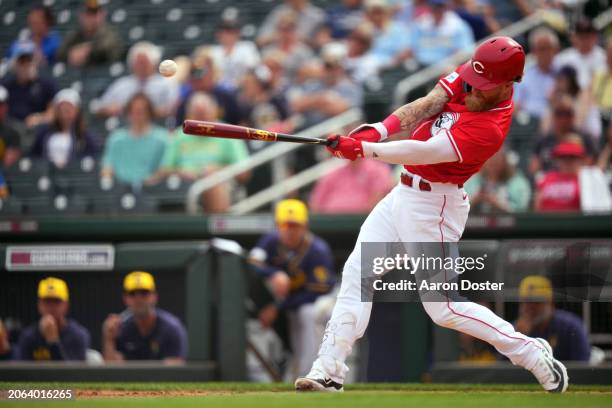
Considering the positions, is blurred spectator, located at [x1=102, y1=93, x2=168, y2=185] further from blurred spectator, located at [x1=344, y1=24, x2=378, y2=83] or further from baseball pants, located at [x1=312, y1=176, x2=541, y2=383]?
baseball pants, located at [x1=312, y1=176, x2=541, y2=383]

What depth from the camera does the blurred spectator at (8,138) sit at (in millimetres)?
10617

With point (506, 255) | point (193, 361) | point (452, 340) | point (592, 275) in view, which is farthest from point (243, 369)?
point (592, 275)

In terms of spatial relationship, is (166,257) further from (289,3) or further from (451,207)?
(289,3)

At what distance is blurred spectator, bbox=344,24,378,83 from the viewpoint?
10.8m

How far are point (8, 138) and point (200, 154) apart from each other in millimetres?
2261

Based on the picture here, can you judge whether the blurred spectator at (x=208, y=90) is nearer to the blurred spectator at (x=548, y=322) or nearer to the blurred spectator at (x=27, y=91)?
the blurred spectator at (x=27, y=91)

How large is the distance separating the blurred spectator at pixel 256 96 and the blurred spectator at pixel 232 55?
12.7 inches

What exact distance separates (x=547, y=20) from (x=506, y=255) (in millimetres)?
4267

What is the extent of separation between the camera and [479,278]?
6324 millimetres

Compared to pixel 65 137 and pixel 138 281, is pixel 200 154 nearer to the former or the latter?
pixel 65 137

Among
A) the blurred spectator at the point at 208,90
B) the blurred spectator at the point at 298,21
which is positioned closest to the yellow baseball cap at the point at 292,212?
the blurred spectator at the point at 208,90

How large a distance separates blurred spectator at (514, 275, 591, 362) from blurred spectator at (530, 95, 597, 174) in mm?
2029

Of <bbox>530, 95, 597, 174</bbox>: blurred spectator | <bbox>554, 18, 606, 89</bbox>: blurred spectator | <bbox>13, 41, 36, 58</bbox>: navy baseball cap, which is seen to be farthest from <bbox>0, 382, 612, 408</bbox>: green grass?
<bbox>13, 41, 36, 58</bbox>: navy baseball cap

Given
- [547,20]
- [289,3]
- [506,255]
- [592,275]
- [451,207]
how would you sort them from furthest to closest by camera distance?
[289,3] → [547,20] → [506,255] → [592,275] → [451,207]
